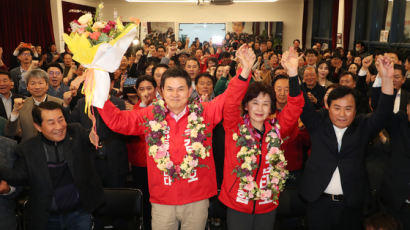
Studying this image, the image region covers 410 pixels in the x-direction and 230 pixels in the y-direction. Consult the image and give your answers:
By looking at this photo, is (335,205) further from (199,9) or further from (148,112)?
(199,9)

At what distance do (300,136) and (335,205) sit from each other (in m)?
0.87

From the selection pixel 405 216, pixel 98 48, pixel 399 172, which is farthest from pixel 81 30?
pixel 405 216

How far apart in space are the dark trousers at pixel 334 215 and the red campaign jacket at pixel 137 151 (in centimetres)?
156

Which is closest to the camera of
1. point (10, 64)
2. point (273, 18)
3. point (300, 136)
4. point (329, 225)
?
point (329, 225)

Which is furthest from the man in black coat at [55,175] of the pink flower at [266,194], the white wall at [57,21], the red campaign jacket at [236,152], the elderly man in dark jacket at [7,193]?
the white wall at [57,21]

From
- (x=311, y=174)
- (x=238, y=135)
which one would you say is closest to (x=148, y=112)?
(x=238, y=135)

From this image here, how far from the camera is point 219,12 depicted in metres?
15.0

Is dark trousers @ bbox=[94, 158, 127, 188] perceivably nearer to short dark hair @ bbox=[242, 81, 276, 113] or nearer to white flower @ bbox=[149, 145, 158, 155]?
white flower @ bbox=[149, 145, 158, 155]

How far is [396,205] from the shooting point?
2379mm

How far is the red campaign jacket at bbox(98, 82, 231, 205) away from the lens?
2174mm

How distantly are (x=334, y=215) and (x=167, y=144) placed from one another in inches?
49.4

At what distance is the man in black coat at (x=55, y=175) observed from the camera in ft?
7.54

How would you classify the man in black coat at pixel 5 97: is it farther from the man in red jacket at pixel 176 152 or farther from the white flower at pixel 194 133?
the white flower at pixel 194 133

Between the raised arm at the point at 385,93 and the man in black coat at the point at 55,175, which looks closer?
the raised arm at the point at 385,93
